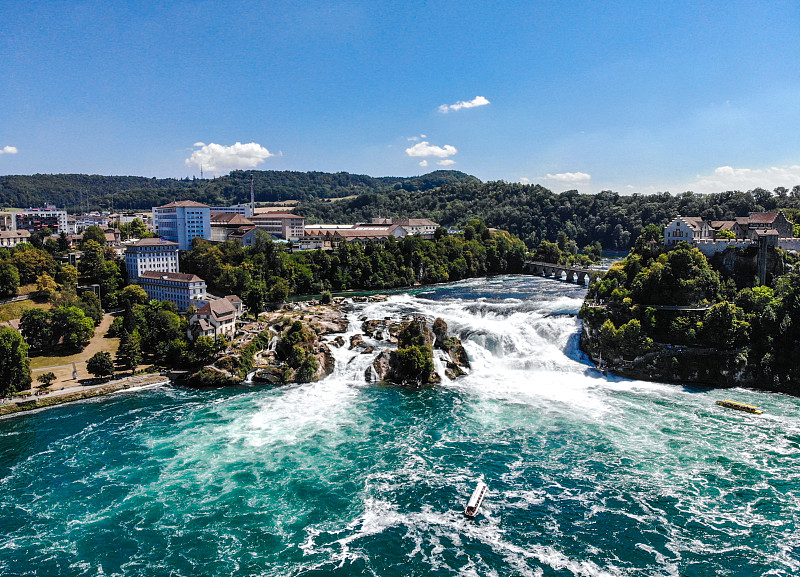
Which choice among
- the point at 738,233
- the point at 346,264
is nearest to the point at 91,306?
the point at 346,264

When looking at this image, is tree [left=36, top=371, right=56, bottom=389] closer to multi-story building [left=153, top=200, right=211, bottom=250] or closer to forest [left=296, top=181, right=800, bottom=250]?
multi-story building [left=153, top=200, right=211, bottom=250]

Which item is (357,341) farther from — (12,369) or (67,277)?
(67,277)

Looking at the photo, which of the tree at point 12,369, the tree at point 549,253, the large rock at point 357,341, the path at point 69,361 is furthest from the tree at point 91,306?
the tree at point 549,253

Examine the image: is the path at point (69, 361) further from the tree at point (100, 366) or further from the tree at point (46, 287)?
the tree at point (46, 287)

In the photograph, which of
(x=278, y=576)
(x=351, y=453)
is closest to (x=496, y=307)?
(x=351, y=453)

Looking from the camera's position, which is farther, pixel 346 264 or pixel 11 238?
pixel 346 264

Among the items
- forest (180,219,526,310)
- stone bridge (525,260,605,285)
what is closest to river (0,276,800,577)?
forest (180,219,526,310)
